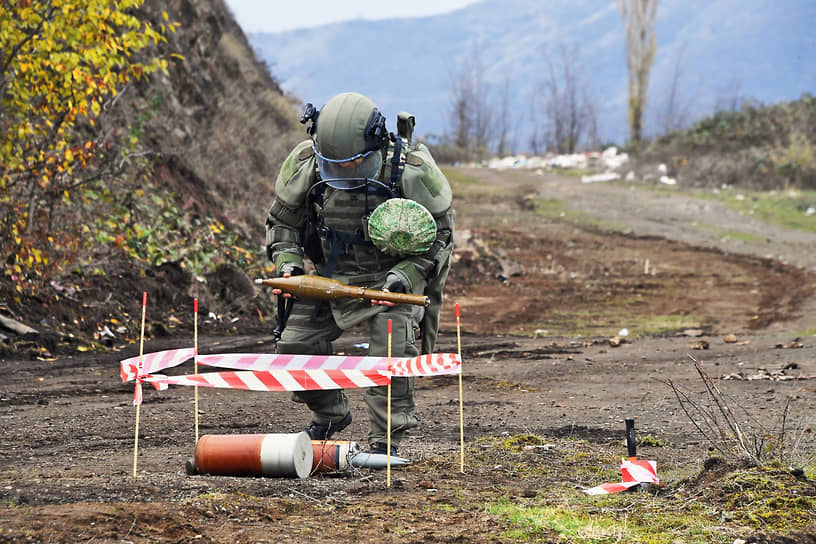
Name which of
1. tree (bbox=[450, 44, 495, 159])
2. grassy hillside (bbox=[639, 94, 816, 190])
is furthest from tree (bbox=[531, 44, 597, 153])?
grassy hillside (bbox=[639, 94, 816, 190])

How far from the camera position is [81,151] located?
12375mm

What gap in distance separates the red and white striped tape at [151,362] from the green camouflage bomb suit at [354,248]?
27.0 inches

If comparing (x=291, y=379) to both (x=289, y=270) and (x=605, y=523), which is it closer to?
(x=289, y=270)

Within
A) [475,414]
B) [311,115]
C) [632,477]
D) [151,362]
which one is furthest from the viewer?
[475,414]

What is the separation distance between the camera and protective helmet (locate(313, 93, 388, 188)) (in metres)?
6.20

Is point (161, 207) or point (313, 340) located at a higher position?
point (161, 207)

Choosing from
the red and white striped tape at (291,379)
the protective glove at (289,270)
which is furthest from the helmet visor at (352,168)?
the red and white striped tape at (291,379)

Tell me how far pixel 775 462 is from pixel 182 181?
1427 centimetres

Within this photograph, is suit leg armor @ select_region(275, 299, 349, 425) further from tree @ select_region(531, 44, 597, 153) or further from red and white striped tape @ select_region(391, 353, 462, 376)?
tree @ select_region(531, 44, 597, 153)

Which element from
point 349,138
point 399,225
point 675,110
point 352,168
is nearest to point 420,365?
point 399,225

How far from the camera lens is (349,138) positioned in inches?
243

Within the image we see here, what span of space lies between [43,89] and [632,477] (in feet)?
29.3

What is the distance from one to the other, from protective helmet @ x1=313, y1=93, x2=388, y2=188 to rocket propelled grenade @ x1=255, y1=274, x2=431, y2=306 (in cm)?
66

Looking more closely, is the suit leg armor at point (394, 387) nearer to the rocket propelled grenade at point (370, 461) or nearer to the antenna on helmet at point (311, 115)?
the rocket propelled grenade at point (370, 461)
